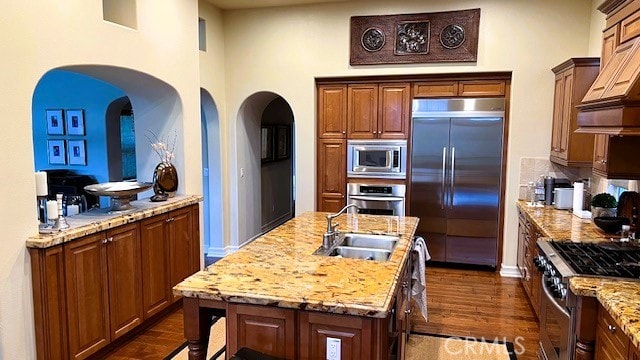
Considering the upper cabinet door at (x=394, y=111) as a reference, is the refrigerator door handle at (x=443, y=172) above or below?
below

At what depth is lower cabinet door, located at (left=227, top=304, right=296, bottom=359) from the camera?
2021 millimetres

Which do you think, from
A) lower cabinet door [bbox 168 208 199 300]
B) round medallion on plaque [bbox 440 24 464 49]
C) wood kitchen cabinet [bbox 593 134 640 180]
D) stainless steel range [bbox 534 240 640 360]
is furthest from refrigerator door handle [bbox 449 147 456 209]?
lower cabinet door [bbox 168 208 199 300]

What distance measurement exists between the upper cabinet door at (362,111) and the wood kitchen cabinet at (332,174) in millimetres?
232

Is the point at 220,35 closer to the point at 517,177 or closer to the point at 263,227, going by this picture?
the point at 263,227

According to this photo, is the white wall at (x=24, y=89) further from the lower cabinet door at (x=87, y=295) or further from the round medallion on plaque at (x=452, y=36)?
the round medallion on plaque at (x=452, y=36)

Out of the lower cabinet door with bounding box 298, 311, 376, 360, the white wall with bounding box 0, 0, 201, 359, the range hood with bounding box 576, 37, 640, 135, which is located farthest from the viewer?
the white wall with bounding box 0, 0, 201, 359

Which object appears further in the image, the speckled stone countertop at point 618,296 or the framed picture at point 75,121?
the framed picture at point 75,121

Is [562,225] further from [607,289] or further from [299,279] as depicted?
[299,279]

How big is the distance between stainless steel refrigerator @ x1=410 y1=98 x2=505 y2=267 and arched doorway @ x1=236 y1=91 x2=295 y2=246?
210cm

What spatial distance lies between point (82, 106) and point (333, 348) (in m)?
5.72

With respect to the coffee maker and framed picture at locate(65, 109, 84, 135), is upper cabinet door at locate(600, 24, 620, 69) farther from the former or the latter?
framed picture at locate(65, 109, 84, 135)

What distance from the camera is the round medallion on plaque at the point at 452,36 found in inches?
196

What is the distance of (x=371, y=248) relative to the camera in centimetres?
309
